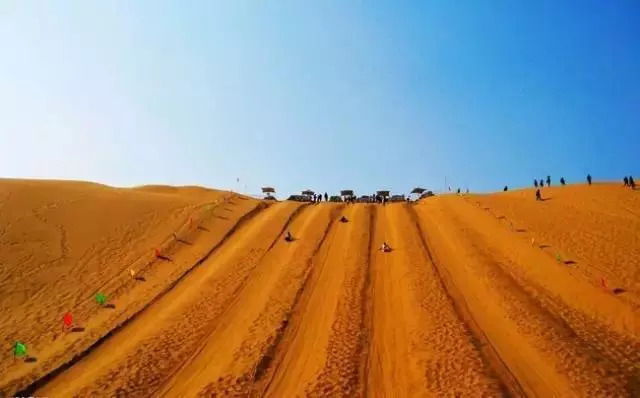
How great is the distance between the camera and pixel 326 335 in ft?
69.3

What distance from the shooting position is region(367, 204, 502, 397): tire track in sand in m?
17.1

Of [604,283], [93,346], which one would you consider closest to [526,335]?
[604,283]

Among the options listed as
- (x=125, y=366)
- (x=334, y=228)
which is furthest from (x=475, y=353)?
(x=334, y=228)

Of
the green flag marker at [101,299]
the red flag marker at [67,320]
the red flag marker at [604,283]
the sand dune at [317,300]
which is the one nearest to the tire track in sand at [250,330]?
the sand dune at [317,300]

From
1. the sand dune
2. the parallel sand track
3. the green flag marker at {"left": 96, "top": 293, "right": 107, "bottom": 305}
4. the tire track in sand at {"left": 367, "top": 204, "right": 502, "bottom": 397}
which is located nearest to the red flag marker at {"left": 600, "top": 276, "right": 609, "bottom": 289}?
the sand dune

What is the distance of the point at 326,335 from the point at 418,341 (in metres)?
3.66

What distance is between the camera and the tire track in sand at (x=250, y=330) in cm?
1736

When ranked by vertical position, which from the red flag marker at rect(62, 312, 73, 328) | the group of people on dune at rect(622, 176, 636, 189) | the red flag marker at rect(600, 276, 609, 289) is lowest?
the red flag marker at rect(62, 312, 73, 328)

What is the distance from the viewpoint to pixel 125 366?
18.4m

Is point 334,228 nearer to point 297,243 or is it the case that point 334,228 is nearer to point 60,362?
point 297,243

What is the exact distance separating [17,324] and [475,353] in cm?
1881

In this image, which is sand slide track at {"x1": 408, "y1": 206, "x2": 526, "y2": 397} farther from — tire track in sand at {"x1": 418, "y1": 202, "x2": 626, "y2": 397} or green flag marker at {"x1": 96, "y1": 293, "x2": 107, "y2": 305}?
green flag marker at {"x1": 96, "y1": 293, "x2": 107, "y2": 305}

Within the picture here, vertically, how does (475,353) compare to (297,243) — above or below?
below

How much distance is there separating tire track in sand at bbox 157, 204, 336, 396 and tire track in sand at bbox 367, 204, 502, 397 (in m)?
4.02
